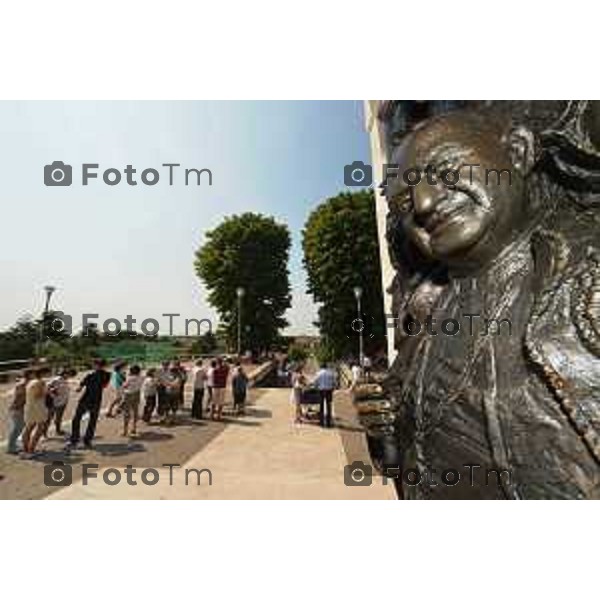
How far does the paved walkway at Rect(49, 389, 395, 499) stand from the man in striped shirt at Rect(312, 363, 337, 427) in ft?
0.93

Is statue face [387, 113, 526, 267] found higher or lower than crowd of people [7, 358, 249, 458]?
higher

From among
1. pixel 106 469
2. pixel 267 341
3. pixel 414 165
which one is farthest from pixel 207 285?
pixel 414 165

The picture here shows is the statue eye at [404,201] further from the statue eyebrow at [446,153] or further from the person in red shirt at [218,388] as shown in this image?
the person in red shirt at [218,388]

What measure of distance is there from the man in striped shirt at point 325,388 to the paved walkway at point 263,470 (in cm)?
28

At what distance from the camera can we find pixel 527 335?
1882 mm

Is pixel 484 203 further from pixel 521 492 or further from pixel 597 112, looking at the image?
pixel 521 492

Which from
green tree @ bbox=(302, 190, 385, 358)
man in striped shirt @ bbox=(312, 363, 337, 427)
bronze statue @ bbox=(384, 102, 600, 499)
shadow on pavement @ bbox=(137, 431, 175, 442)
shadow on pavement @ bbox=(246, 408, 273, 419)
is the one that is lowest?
shadow on pavement @ bbox=(246, 408, 273, 419)

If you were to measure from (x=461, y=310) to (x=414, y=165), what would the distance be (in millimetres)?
641

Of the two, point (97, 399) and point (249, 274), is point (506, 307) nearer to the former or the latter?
point (97, 399)

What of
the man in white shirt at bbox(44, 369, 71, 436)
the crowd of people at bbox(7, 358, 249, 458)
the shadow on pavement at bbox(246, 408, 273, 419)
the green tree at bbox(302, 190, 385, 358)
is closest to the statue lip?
the crowd of people at bbox(7, 358, 249, 458)

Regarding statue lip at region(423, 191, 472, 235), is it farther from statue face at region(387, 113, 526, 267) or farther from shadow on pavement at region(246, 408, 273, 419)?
shadow on pavement at region(246, 408, 273, 419)

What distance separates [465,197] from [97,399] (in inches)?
328

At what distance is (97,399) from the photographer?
891 cm

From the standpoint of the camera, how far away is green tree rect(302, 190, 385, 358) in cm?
2388
